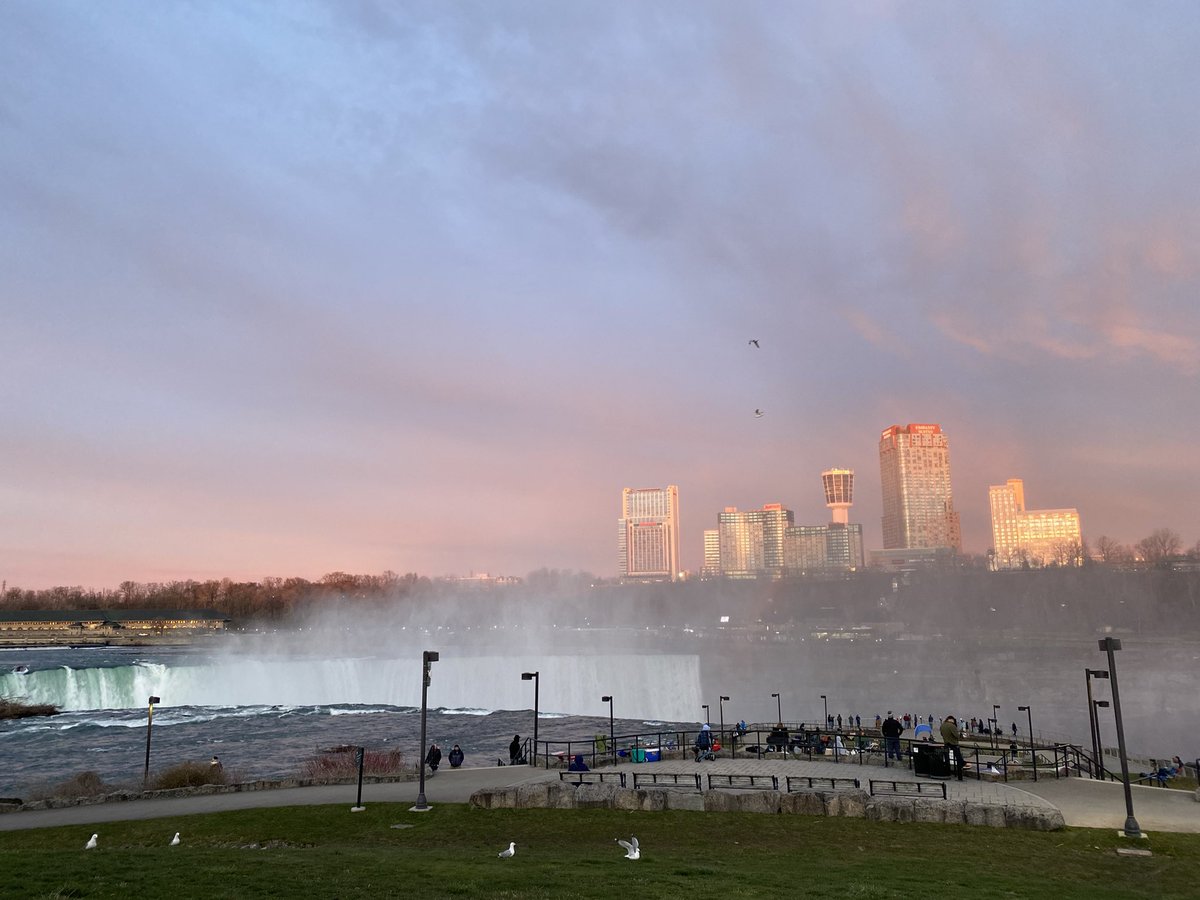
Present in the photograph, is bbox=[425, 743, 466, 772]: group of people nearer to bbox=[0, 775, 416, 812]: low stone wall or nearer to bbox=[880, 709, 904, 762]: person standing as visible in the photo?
bbox=[0, 775, 416, 812]: low stone wall

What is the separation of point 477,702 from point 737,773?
69.8m

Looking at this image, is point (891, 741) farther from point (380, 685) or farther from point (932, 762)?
point (380, 685)

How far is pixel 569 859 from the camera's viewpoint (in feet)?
48.1

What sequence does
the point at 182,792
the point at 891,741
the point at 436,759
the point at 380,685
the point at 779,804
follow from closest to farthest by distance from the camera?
1. the point at 779,804
2. the point at 182,792
3. the point at 891,741
4. the point at 436,759
5. the point at 380,685

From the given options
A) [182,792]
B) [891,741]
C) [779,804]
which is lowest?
[182,792]

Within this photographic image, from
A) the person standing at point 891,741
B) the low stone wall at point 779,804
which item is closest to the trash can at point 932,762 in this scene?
the person standing at point 891,741

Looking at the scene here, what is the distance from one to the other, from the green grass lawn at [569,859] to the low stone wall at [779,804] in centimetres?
55

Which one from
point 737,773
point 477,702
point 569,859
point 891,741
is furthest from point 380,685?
point 569,859

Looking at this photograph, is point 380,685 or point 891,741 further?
point 380,685

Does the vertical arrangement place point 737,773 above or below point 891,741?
below

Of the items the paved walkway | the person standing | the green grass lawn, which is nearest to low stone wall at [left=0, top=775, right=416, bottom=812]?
the paved walkway

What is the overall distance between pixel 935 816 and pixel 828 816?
2.55 m

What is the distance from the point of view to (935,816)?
19125 millimetres

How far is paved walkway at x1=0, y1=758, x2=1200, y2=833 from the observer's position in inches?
796
